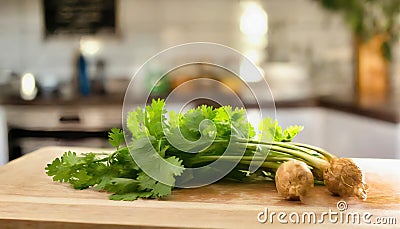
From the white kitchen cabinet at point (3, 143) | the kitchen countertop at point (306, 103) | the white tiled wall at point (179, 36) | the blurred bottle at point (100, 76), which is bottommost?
the white kitchen cabinet at point (3, 143)

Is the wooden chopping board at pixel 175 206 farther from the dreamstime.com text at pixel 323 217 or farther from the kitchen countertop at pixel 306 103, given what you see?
the kitchen countertop at pixel 306 103

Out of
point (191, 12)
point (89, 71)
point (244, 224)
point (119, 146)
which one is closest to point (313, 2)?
point (191, 12)

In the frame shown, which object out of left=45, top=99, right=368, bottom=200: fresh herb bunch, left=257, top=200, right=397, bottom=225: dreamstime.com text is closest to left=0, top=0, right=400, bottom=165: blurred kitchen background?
left=45, top=99, right=368, bottom=200: fresh herb bunch

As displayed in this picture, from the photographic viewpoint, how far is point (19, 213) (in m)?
0.94

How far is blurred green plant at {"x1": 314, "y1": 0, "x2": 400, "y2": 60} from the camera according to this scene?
3.06 meters

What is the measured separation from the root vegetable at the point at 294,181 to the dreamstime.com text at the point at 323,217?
7 centimetres

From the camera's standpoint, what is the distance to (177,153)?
1.10 metres

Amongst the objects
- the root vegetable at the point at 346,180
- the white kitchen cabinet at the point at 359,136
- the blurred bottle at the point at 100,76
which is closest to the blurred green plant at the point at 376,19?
the white kitchen cabinet at the point at 359,136

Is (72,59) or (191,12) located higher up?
(191,12)

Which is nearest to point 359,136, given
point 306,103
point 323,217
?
point 306,103

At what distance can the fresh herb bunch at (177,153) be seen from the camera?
3.48 ft

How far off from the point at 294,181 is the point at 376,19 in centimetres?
235

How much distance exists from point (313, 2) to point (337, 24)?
0.22 m

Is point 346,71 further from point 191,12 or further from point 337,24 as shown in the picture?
point 191,12
